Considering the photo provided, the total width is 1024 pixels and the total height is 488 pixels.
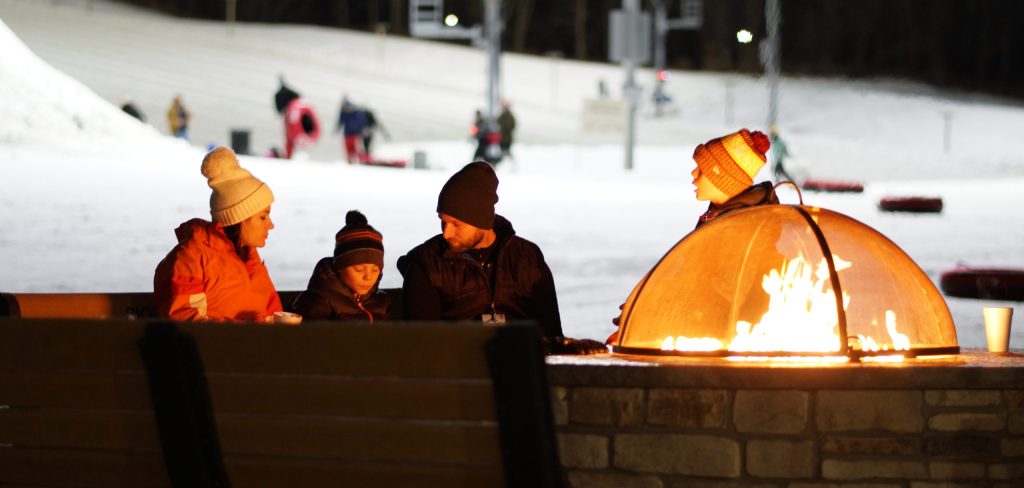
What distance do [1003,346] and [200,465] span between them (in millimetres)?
3575

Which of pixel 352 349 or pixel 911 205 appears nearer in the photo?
pixel 352 349

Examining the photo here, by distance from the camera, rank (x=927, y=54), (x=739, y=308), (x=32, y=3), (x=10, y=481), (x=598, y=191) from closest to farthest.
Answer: (x=10, y=481) → (x=739, y=308) → (x=598, y=191) → (x=32, y=3) → (x=927, y=54)

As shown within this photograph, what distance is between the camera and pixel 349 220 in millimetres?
6734

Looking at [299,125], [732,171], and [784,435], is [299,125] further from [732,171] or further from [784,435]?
[784,435]

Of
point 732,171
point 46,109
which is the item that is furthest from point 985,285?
point 46,109

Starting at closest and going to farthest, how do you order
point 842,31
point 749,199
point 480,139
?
point 749,199
point 480,139
point 842,31

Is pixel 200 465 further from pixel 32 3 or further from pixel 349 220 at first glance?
pixel 32 3

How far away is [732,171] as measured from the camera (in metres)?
6.81

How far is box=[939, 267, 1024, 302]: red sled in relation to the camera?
49.0 feet

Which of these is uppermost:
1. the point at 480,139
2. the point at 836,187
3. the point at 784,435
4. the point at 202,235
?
the point at 202,235

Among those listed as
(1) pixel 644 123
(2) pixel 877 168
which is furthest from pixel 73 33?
(2) pixel 877 168

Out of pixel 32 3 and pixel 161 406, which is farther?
pixel 32 3

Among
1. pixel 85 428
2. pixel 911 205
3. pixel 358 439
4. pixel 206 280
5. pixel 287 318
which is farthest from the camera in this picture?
pixel 911 205

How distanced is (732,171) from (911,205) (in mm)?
19299
